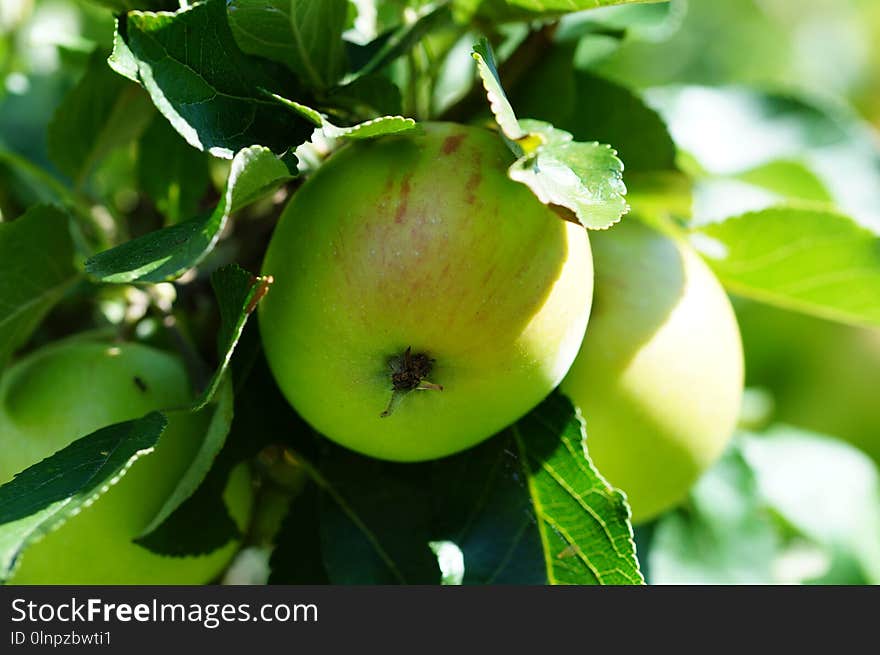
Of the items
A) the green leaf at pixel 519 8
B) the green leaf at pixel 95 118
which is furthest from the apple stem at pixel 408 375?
the green leaf at pixel 95 118

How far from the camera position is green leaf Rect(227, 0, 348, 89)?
61cm

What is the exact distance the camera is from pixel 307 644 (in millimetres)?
666

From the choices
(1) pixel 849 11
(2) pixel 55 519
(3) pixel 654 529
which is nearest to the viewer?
(2) pixel 55 519

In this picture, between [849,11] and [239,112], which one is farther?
[849,11]

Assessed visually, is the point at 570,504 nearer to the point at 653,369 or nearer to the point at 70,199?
the point at 653,369

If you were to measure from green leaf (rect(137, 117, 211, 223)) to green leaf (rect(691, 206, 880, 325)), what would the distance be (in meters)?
0.44

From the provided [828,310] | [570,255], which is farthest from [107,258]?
[828,310]

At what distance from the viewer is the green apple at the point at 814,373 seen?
5.53 feet

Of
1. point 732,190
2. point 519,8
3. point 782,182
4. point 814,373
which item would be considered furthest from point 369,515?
point 814,373

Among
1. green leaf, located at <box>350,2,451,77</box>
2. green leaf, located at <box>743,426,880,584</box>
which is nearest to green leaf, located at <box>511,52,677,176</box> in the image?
green leaf, located at <box>350,2,451,77</box>

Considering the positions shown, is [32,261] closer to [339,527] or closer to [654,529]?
[339,527]

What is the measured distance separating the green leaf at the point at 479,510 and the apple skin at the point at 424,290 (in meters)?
0.09

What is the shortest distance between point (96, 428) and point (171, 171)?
0.27 metres

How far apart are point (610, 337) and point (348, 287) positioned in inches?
9.6
